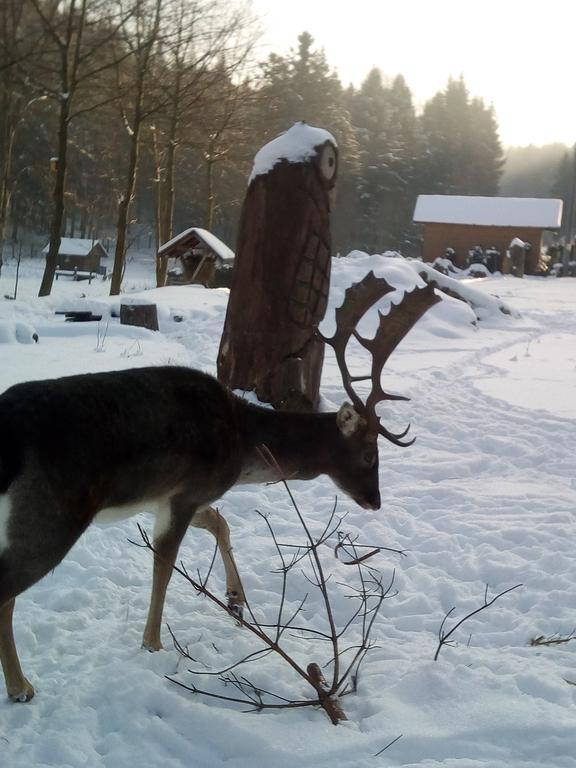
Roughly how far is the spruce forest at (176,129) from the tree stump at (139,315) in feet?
26.7

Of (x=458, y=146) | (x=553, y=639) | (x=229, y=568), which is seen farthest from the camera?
(x=458, y=146)

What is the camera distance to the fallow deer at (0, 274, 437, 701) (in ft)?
10.1

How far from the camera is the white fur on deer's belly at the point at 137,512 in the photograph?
11.7 ft

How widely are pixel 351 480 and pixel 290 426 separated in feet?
1.55

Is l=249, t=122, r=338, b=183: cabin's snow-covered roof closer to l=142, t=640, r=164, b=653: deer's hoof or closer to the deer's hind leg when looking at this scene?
the deer's hind leg

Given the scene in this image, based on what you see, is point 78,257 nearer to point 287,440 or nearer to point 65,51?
point 65,51

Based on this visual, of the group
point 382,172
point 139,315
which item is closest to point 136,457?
point 139,315

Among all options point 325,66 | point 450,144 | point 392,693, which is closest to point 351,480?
point 392,693

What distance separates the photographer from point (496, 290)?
94.7 feet

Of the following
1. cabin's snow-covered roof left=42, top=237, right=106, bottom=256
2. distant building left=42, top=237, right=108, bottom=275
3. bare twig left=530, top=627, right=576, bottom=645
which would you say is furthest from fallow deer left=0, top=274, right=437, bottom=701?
cabin's snow-covered roof left=42, top=237, right=106, bottom=256

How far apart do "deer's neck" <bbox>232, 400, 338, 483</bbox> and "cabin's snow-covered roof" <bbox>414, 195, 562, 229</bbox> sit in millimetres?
44448

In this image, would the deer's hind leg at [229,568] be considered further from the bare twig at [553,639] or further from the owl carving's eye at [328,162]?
the owl carving's eye at [328,162]

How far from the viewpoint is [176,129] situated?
25.5 m

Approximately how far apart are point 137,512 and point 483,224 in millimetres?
45521
